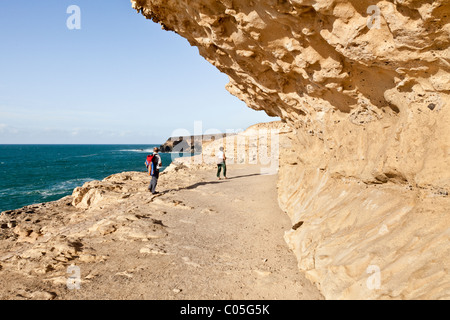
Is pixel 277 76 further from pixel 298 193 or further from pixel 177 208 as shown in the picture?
pixel 177 208

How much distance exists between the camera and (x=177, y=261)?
5.32 m

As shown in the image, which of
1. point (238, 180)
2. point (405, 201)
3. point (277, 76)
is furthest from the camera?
point (238, 180)

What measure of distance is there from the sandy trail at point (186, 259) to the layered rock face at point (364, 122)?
60cm

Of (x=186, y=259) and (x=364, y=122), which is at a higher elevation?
(x=364, y=122)

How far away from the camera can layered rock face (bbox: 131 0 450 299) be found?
3.53m

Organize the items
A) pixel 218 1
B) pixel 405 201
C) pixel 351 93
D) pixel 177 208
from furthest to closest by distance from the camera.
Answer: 1. pixel 177 208
2. pixel 218 1
3. pixel 351 93
4. pixel 405 201

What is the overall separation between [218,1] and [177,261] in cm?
594

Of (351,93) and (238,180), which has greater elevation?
(351,93)

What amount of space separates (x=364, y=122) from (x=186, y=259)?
4646mm

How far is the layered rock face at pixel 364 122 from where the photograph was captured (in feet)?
11.6

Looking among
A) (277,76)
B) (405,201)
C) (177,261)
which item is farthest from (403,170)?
(277,76)

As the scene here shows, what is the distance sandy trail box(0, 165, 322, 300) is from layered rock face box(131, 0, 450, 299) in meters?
0.60

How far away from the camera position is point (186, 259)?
543cm

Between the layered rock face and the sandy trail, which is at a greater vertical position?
the layered rock face
